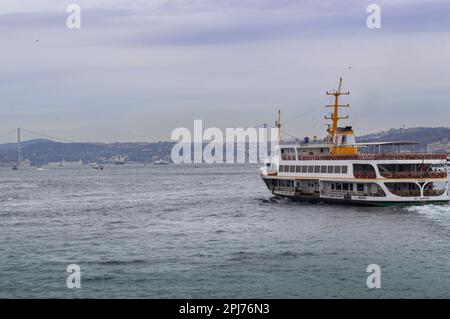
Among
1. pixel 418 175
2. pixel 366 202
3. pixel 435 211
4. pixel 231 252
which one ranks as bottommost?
pixel 231 252

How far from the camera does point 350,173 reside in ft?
183

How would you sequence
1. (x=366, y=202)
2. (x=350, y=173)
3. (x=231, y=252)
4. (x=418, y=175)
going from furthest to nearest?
(x=350, y=173), (x=366, y=202), (x=418, y=175), (x=231, y=252)

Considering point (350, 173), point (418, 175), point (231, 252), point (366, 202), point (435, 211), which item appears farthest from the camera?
point (350, 173)

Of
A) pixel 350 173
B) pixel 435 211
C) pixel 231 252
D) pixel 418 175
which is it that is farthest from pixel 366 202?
pixel 231 252

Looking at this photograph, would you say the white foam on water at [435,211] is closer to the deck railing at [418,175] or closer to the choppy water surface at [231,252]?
the choppy water surface at [231,252]

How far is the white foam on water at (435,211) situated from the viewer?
45812 mm

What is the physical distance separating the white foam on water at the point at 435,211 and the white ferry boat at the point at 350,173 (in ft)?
2.16

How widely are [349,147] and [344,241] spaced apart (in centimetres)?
2611

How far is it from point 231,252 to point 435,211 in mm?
21808

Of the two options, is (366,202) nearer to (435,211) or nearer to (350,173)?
(350,173)

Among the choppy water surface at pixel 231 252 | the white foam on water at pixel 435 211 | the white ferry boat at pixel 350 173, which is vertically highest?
the white ferry boat at pixel 350 173

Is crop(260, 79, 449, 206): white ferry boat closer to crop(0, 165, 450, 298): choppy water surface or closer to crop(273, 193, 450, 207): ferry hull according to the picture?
crop(273, 193, 450, 207): ferry hull

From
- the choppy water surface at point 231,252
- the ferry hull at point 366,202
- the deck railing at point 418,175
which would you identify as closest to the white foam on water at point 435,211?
the choppy water surface at point 231,252

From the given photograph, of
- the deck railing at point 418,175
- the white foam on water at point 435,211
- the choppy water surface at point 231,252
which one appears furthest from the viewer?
the deck railing at point 418,175
